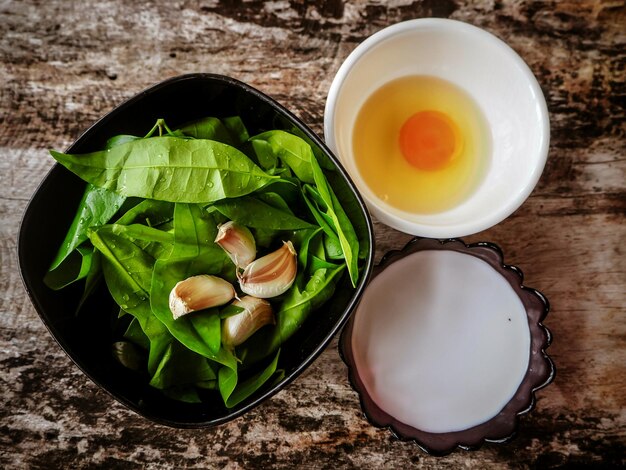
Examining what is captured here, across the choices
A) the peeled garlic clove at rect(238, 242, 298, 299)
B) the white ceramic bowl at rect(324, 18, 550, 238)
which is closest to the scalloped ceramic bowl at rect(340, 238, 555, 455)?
the white ceramic bowl at rect(324, 18, 550, 238)

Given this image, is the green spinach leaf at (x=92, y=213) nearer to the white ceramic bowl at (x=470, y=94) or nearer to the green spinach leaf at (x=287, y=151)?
the green spinach leaf at (x=287, y=151)

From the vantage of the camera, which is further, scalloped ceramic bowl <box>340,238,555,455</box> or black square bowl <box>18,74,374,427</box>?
scalloped ceramic bowl <box>340,238,555,455</box>

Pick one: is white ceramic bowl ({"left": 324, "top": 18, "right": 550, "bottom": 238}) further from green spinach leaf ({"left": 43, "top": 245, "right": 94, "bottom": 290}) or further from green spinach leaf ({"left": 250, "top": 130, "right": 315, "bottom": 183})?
green spinach leaf ({"left": 43, "top": 245, "right": 94, "bottom": 290})

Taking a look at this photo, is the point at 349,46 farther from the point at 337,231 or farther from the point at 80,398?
the point at 80,398

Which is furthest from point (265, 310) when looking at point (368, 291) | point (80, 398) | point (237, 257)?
point (80, 398)

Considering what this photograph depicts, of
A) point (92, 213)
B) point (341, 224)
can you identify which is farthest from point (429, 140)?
point (92, 213)

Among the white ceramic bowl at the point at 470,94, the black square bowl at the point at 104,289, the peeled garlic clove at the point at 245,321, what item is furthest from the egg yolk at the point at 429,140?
the peeled garlic clove at the point at 245,321
